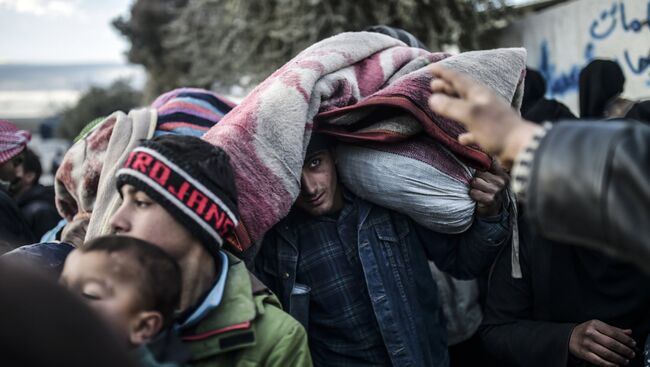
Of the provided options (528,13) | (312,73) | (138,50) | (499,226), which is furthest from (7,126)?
(138,50)

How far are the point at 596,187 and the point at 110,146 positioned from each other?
166cm

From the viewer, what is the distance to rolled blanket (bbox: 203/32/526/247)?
1936 mm

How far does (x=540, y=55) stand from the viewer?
20.3 feet

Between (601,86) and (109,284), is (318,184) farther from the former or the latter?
(601,86)

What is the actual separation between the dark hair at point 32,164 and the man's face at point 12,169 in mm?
63

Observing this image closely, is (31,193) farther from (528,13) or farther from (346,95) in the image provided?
(528,13)

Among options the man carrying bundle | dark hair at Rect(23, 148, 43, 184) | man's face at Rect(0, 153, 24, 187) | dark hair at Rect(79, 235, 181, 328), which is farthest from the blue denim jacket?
dark hair at Rect(23, 148, 43, 184)

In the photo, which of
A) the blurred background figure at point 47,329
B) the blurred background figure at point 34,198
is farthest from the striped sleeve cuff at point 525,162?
the blurred background figure at point 34,198

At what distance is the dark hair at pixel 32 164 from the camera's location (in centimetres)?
357

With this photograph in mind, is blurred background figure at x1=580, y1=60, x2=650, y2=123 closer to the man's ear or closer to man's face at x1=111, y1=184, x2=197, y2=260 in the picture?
man's face at x1=111, y1=184, x2=197, y2=260

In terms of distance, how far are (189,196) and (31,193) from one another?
223 cm

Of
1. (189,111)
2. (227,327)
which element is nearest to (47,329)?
(227,327)

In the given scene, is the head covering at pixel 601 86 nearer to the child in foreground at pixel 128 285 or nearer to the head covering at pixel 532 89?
the head covering at pixel 532 89

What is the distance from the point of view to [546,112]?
368cm
